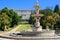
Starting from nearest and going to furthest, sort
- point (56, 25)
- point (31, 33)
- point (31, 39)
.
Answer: point (31, 39) → point (31, 33) → point (56, 25)

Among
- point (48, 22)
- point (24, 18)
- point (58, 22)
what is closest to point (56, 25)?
point (58, 22)

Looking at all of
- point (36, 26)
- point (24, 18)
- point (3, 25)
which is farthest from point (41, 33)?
point (24, 18)

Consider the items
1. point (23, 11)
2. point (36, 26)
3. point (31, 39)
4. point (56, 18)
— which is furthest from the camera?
point (23, 11)

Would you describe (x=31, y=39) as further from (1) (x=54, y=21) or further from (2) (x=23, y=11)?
(2) (x=23, y=11)

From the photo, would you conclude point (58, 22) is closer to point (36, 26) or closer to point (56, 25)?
point (56, 25)

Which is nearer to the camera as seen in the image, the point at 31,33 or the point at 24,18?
the point at 31,33

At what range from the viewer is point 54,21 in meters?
55.8

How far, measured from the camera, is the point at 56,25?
6009 centimetres

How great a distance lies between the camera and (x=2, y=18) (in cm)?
5331

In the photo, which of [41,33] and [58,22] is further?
[58,22]

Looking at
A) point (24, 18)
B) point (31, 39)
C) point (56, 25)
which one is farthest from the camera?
point (24, 18)

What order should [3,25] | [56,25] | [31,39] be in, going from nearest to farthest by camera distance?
1. [31,39]
2. [3,25]
3. [56,25]

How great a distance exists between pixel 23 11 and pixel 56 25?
9113 centimetres

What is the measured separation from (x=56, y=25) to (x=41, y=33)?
35504mm
